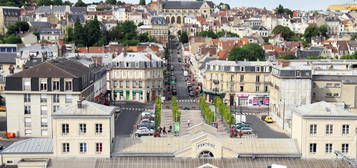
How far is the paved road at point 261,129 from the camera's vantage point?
62781 millimetres

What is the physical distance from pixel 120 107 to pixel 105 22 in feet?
373

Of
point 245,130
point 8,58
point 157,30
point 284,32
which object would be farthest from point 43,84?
point 157,30

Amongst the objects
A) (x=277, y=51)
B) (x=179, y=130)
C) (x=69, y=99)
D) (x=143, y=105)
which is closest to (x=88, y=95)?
(x=69, y=99)

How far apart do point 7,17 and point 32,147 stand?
153 meters

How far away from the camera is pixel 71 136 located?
37.5m

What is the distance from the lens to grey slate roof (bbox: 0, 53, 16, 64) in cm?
9823

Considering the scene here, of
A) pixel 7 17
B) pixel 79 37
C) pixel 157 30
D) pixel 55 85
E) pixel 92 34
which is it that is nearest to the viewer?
pixel 55 85

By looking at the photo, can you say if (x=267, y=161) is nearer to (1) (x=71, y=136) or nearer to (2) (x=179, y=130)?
(1) (x=71, y=136)

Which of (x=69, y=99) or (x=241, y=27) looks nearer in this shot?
(x=69, y=99)

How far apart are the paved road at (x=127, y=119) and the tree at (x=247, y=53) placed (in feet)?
76.0

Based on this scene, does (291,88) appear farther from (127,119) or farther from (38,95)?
(38,95)

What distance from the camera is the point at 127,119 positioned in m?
71.6

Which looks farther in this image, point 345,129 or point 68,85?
point 68,85

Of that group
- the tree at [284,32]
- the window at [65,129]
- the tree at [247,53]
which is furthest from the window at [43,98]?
the tree at [284,32]
